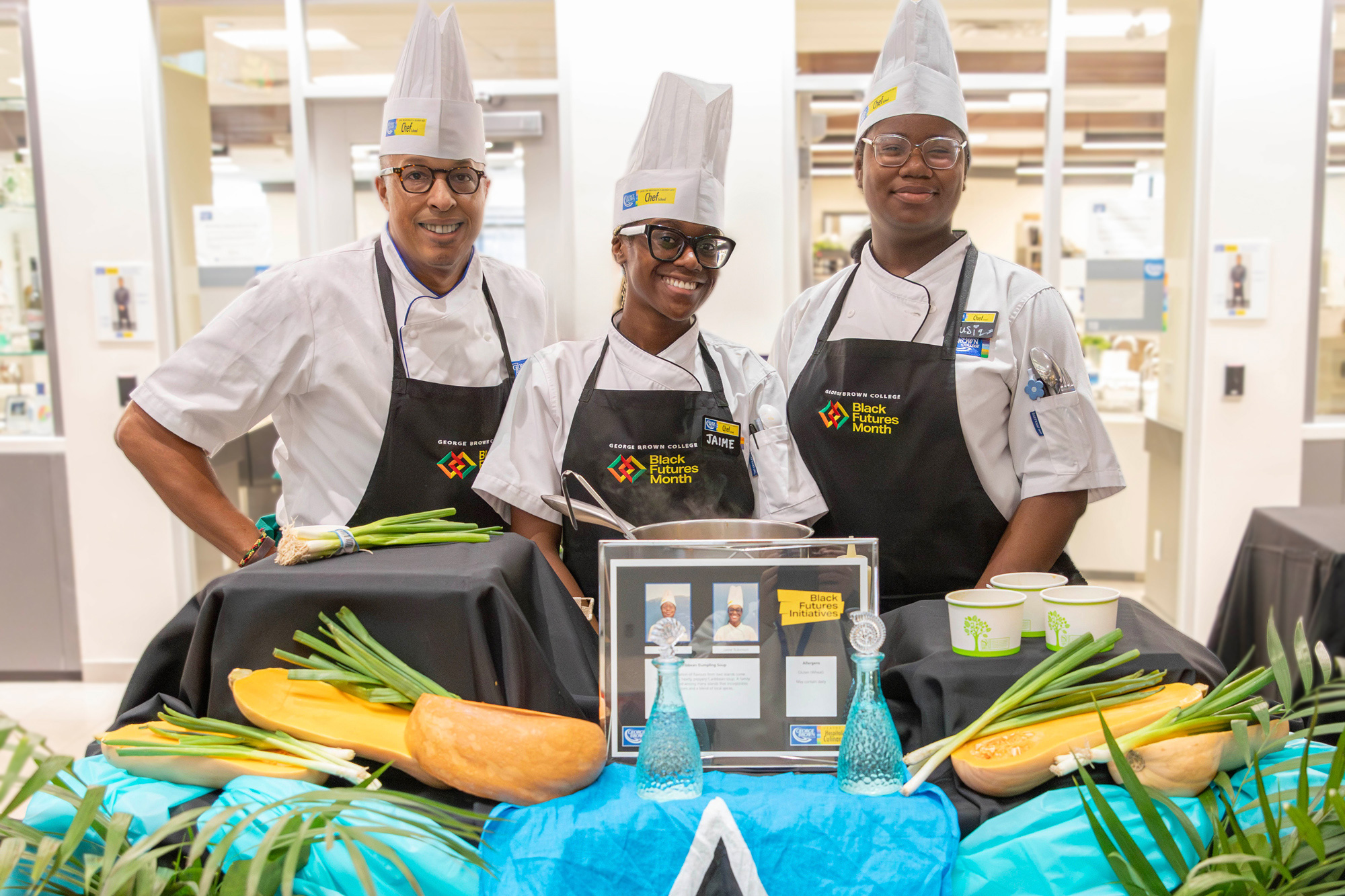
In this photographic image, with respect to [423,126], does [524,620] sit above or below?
below

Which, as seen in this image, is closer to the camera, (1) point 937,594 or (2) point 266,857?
(2) point 266,857

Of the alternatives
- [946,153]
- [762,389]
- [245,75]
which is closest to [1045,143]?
[946,153]

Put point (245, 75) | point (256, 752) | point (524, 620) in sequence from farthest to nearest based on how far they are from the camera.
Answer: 1. point (245, 75)
2. point (524, 620)
3. point (256, 752)

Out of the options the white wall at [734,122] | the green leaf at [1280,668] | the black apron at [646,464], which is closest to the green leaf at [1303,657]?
the green leaf at [1280,668]

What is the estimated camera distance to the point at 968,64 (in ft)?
12.9

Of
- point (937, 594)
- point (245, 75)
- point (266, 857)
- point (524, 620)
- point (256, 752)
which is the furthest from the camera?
point (245, 75)

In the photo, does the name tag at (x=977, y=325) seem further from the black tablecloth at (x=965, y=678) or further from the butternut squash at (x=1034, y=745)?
the butternut squash at (x=1034, y=745)

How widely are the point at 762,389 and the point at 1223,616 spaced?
6.23 feet

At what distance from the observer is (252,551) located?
159 centimetres

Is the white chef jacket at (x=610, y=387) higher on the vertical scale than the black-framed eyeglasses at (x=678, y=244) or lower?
lower

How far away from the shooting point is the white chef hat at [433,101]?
187 cm

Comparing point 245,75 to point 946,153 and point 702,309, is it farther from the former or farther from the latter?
point 946,153

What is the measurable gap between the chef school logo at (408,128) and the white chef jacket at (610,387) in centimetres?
50

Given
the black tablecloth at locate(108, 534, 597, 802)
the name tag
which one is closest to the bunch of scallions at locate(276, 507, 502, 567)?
the black tablecloth at locate(108, 534, 597, 802)
